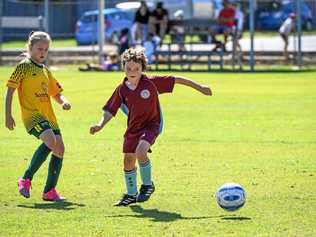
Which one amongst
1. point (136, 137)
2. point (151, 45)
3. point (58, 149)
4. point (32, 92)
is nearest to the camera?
point (136, 137)

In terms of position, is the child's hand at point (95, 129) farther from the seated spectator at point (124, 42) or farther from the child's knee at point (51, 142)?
the seated spectator at point (124, 42)

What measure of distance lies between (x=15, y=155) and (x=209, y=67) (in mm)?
18716

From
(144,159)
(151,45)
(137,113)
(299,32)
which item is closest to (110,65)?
(151,45)

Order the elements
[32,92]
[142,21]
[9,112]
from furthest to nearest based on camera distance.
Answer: [142,21], [32,92], [9,112]

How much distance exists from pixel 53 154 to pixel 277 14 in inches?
1282

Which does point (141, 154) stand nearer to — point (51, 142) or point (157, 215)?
point (157, 215)

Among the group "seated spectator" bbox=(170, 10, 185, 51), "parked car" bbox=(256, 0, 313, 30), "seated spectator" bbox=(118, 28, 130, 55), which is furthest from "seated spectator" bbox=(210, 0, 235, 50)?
"parked car" bbox=(256, 0, 313, 30)

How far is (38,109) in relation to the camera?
9109 millimetres

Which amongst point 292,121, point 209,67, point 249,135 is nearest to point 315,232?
point 249,135

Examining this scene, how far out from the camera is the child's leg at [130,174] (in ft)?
28.6

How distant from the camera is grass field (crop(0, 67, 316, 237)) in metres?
7.57

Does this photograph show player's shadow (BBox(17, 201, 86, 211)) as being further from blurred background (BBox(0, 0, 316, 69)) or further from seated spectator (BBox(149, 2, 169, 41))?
seated spectator (BBox(149, 2, 169, 41))

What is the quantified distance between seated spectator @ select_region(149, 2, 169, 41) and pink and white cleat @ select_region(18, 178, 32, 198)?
22.7m

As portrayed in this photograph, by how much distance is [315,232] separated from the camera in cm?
712
